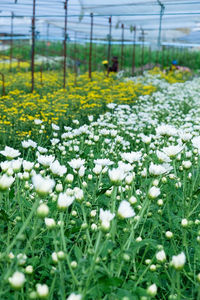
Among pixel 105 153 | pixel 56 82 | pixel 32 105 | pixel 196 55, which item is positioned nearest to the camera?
pixel 105 153

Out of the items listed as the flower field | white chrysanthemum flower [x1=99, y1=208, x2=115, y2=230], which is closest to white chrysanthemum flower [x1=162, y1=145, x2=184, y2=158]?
the flower field

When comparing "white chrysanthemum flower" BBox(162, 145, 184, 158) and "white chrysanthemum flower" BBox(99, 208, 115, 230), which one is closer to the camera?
"white chrysanthemum flower" BBox(99, 208, 115, 230)

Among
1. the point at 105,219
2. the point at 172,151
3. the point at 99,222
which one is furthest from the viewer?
the point at 172,151

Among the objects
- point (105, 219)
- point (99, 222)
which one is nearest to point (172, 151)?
point (99, 222)

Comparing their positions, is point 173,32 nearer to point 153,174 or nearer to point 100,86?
point 100,86

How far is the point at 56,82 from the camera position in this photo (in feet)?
28.6

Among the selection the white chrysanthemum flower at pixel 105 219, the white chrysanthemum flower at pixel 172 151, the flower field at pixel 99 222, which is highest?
the white chrysanthemum flower at pixel 172 151

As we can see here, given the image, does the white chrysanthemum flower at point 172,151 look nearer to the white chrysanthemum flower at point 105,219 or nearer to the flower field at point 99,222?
the flower field at point 99,222

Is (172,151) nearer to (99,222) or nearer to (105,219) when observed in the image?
(99,222)

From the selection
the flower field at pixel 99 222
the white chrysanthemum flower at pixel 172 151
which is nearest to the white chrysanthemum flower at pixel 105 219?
the flower field at pixel 99 222

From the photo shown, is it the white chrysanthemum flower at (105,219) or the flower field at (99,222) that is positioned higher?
the white chrysanthemum flower at (105,219)

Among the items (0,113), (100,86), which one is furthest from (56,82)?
(0,113)

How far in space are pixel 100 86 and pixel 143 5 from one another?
112 inches

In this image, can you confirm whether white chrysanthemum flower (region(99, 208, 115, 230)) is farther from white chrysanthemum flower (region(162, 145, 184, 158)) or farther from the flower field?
white chrysanthemum flower (region(162, 145, 184, 158))
